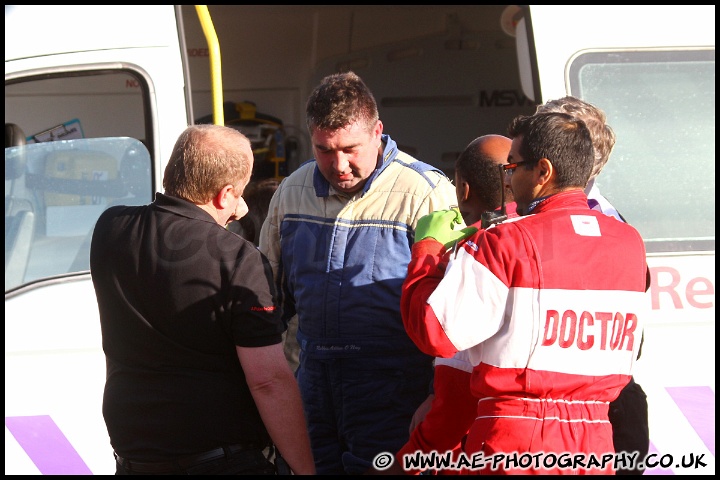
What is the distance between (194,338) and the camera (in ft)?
6.54

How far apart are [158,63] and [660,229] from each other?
1.99 metres

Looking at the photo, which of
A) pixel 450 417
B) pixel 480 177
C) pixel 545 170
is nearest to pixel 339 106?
pixel 480 177

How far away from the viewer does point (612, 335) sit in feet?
6.15

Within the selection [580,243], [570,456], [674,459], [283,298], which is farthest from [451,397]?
[674,459]

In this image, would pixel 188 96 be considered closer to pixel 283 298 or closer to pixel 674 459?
pixel 283 298

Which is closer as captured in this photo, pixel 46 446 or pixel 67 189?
pixel 46 446

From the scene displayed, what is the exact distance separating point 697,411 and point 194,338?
70.1 inches

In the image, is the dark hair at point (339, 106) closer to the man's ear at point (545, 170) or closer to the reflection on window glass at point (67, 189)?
the man's ear at point (545, 170)

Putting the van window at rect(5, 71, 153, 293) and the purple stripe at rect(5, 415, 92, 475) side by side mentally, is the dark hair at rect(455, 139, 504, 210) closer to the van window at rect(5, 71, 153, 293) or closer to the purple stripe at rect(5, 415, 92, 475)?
the van window at rect(5, 71, 153, 293)

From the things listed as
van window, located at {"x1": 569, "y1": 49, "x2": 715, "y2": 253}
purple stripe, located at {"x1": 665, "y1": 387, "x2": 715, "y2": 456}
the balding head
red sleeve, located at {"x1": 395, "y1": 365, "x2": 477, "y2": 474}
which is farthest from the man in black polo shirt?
van window, located at {"x1": 569, "y1": 49, "x2": 715, "y2": 253}

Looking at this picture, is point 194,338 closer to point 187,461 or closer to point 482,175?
point 187,461

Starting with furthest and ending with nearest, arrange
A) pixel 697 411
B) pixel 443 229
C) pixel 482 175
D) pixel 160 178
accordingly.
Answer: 1. pixel 160 178
2. pixel 697 411
3. pixel 482 175
4. pixel 443 229

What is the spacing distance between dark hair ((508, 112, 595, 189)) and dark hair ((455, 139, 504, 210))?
1.26 ft

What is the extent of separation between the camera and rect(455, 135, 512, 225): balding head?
2.35 m
